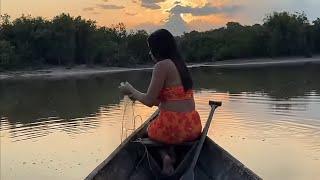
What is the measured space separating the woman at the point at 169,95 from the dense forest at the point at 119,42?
42072 millimetres

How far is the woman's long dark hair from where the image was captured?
561 cm

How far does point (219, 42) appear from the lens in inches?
2414

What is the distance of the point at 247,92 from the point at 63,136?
1002 centimetres

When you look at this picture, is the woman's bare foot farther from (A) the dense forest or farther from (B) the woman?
(A) the dense forest

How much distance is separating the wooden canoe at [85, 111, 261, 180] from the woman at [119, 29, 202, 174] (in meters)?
Answer: 0.47

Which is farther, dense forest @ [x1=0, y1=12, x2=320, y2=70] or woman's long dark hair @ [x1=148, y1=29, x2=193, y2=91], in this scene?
dense forest @ [x1=0, y1=12, x2=320, y2=70]

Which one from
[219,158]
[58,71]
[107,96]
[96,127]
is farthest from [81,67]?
[219,158]

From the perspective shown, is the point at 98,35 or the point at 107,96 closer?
the point at 107,96

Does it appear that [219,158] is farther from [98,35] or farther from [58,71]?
[98,35]

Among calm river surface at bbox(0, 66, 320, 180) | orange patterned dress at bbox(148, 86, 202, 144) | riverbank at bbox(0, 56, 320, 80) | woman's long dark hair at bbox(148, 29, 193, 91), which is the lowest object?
riverbank at bbox(0, 56, 320, 80)

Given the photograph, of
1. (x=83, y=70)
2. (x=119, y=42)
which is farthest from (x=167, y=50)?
(x=119, y=42)

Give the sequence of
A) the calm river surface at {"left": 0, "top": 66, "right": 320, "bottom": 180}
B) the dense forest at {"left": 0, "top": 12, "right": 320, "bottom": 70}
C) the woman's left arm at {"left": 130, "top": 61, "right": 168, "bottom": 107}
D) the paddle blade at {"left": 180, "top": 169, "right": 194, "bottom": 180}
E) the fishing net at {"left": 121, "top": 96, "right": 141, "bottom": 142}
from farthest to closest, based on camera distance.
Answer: the dense forest at {"left": 0, "top": 12, "right": 320, "bottom": 70}, the calm river surface at {"left": 0, "top": 66, "right": 320, "bottom": 180}, the fishing net at {"left": 121, "top": 96, "right": 141, "bottom": 142}, the woman's left arm at {"left": 130, "top": 61, "right": 168, "bottom": 107}, the paddle blade at {"left": 180, "top": 169, "right": 194, "bottom": 180}

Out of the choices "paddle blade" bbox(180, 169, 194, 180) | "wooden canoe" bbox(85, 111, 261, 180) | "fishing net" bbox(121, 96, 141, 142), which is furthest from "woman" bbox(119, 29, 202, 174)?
"fishing net" bbox(121, 96, 141, 142)

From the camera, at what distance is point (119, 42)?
6219cm
